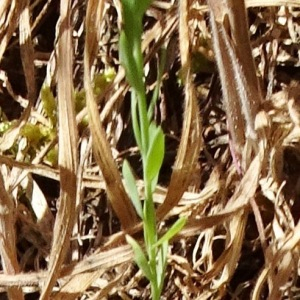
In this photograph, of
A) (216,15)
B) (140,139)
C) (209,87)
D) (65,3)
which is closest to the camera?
(140,139)

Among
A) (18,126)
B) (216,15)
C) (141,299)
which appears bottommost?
(141,299)

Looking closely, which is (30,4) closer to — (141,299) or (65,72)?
(65,72)

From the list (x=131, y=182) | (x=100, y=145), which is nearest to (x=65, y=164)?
(x=100, y=145)

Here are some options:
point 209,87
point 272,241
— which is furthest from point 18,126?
point 272,241

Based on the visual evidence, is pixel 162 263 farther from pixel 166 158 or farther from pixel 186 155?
pixel 166 158

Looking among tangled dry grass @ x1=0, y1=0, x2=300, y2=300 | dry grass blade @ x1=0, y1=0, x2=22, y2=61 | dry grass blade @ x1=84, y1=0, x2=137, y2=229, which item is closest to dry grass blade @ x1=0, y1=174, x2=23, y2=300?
tangled dry grass @ x1=0, y1=0, x2=300, y2=300
